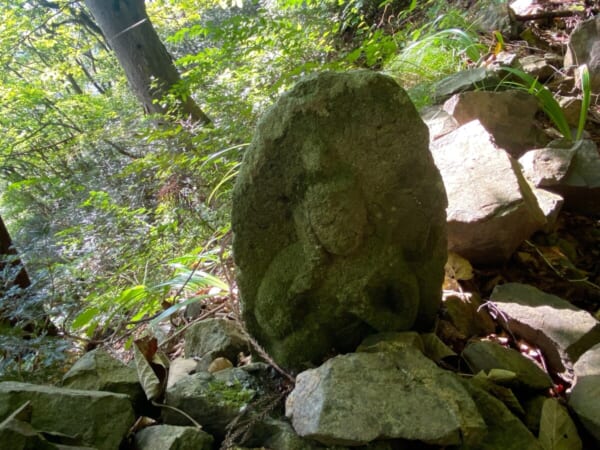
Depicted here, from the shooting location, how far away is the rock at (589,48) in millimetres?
3172

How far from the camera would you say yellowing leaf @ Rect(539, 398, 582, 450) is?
1153mm

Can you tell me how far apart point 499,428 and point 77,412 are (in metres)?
1.17

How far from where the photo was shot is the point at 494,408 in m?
1.17

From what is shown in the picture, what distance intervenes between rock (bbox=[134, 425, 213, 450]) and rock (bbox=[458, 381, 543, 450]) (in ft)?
2.27

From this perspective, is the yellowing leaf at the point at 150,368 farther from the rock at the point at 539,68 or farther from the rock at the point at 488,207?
the rock at the point at 539,68

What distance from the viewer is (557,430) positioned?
1168mm

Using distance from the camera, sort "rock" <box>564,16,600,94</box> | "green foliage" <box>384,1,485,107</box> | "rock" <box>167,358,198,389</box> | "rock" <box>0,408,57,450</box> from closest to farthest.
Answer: "rock" <box>0,408,57,450</box> → "rock" <box>167,358,198,389</box> → "rock" <box>564,16,600,94</box> → "green foliage" <box>384,1,485,107</box>

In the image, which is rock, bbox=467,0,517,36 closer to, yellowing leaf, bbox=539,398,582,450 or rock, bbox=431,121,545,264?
rock, bbox=431,121,545,264

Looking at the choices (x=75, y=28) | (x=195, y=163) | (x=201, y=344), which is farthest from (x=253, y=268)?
(x=75, y=28)

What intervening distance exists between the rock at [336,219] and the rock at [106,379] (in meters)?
0.42

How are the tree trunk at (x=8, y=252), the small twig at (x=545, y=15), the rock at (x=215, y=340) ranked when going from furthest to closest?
1. the small twig at (x=545, y=15)
2. the tree trunk at (x=8, y=252)
3. the rock at (x=215, y=340)

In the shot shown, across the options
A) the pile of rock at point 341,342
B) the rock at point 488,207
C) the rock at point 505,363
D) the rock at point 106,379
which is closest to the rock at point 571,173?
the rock at point 488,207

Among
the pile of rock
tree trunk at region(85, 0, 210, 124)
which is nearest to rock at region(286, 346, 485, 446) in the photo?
the pile of rock

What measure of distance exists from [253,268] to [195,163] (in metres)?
1.89
